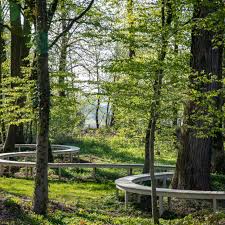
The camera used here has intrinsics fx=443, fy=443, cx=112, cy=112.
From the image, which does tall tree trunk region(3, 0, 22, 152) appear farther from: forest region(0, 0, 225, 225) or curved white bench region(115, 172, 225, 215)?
curved white bench region(115, 172, 225, 215)

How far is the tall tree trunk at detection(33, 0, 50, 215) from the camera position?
937 cm

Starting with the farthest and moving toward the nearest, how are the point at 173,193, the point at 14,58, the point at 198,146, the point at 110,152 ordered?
1. the point at 110,152
2. the point at 14,58
3. the point at 198,146
4. the point at 173,193

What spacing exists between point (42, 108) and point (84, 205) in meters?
3.67

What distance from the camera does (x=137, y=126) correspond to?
13.0 m

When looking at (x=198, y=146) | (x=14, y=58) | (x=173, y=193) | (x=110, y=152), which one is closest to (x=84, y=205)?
(x=173, y=193)

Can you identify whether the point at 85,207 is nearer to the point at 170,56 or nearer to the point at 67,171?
the point at 170,56

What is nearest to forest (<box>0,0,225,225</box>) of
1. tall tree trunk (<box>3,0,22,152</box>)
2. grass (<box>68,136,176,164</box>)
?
tall tree trunk (<box>3,0,22,152</box>)

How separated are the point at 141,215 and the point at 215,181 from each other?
454cm

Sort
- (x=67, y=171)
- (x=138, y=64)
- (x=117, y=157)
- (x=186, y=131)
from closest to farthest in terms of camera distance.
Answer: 1. (x=138, y=64)
2. (x=186, y=131)
3. (x=67, y=171)
4. (x=117, y=157)

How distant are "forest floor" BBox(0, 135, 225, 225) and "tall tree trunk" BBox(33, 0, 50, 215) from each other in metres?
0.41

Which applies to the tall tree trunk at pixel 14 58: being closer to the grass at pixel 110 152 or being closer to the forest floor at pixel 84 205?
the forest floor at pixel 84 205

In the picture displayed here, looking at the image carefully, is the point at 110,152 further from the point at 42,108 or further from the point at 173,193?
the point at 42,108

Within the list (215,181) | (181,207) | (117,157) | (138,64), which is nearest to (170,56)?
(138,64)

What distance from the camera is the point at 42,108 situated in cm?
945
